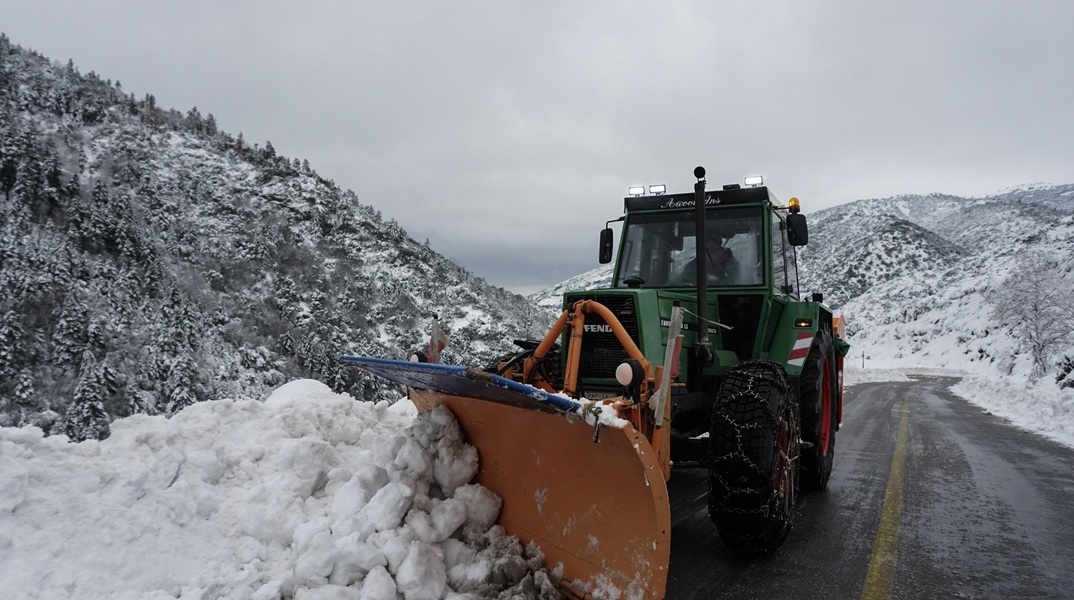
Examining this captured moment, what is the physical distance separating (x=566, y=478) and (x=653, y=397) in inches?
24.7

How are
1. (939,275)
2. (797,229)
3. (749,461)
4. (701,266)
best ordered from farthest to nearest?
(939,275), (797,229), (701,266), (749,461)

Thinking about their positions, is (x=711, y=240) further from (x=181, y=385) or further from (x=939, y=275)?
(x=939, y=275)

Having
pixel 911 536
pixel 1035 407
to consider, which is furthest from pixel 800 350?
pixel 1035 407

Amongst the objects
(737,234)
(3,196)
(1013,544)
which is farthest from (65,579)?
(3,196)

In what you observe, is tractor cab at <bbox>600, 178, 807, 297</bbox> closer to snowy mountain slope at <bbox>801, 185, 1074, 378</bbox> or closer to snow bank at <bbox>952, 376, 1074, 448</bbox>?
snowy mountain slope at <bbox>801, 185, 1074, 378</bbox>

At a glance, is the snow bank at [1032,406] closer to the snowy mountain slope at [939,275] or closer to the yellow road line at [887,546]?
the snowy mountain slope at [939,275]

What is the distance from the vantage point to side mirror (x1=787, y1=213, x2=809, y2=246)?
5.24m

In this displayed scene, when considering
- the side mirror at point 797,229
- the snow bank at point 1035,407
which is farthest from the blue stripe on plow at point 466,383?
the snow bank at point 1035,407

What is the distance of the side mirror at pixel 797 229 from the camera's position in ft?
17.2

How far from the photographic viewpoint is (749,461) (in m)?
Answer: 3.37

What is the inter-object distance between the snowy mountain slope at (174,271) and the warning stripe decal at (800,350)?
1745cm

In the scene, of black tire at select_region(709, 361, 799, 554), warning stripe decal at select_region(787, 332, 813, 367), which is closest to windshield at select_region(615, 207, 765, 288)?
warning stripe decal at select_region(787, 332, 813, 367)

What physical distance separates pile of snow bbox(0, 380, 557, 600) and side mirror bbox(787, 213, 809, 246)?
350 cm

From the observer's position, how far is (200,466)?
3.34 m
